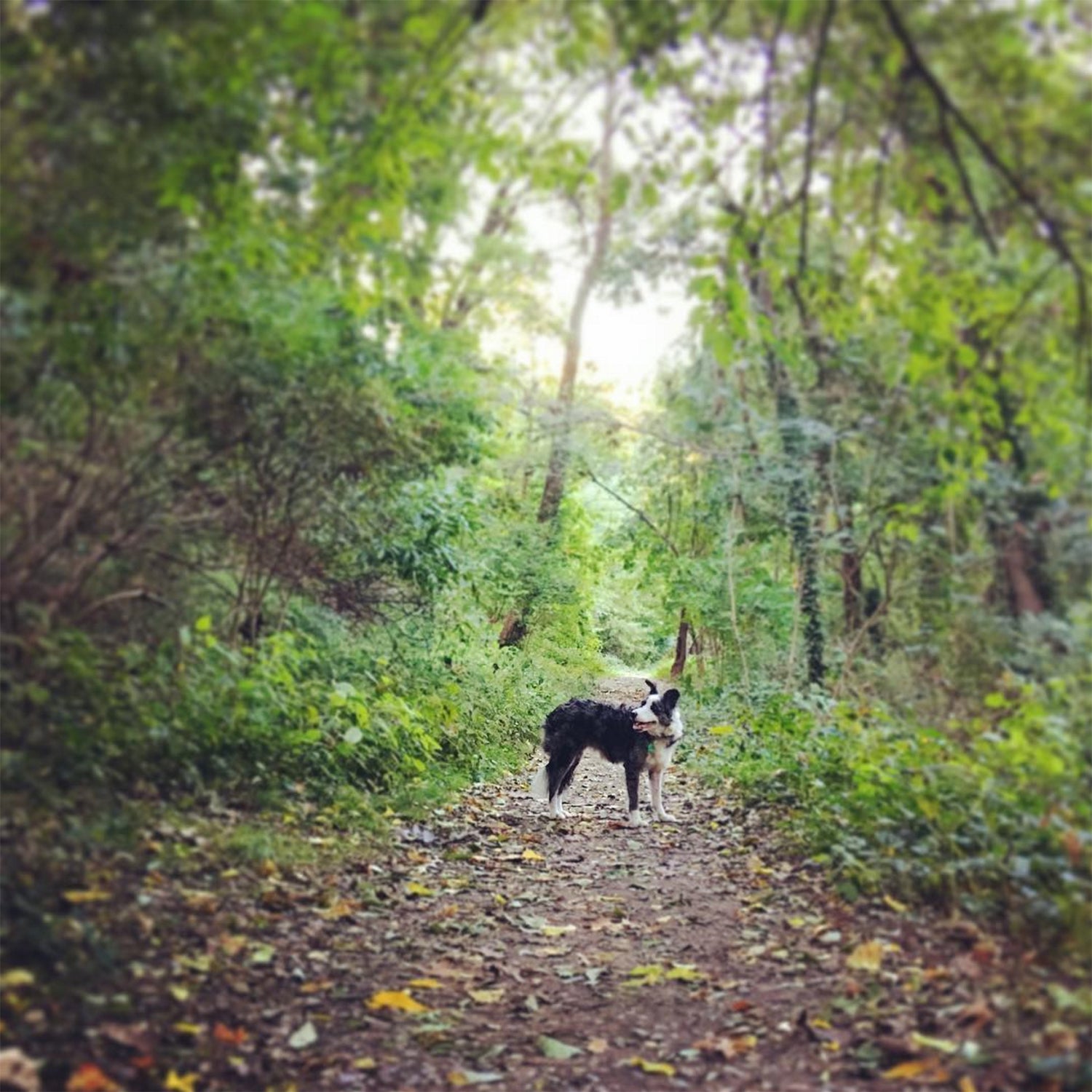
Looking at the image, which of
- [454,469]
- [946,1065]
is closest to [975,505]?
[946,1065]

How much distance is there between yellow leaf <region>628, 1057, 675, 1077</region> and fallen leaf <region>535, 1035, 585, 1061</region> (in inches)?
10.2

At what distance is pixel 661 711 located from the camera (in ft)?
27.1

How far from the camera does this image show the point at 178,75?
3.62 m

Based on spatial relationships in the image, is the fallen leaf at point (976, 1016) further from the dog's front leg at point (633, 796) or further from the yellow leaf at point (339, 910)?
the dog's front leg at point (633, 796)

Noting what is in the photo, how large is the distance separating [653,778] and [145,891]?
527cm

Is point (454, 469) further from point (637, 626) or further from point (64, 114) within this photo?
point (637, 626)

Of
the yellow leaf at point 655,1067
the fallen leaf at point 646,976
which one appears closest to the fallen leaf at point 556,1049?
the yellow leaf at point 655,1067

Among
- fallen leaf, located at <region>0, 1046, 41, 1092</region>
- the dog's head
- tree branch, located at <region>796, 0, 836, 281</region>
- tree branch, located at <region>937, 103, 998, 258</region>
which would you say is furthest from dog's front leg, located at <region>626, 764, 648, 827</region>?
fallen leaf, located at <region>0, 1046, 41, 1092</region>

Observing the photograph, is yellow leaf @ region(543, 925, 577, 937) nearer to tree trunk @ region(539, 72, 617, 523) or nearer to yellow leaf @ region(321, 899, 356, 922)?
yellow leaf @ region(321, 899, 356, 922)

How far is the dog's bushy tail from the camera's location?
8.29m

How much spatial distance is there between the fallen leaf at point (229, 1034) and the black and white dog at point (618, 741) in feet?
16.2

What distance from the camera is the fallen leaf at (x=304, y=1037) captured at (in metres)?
3.58

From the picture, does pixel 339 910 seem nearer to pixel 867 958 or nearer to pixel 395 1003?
pixel 395 1003

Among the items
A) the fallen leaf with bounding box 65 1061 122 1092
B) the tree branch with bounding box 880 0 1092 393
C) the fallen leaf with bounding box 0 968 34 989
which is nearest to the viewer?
the fallen leaf with bounding box 65 1061 122 1092
